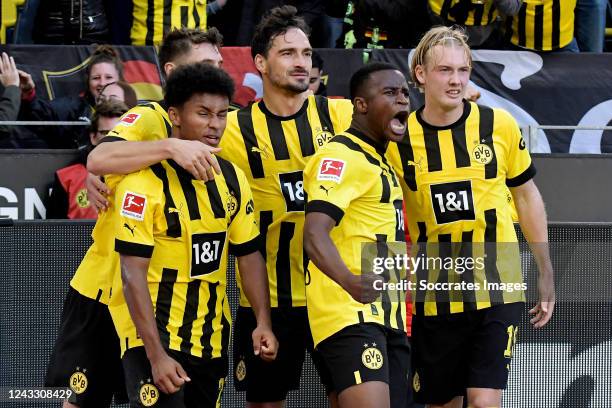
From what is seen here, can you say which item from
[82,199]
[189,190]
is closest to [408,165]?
[189,190]

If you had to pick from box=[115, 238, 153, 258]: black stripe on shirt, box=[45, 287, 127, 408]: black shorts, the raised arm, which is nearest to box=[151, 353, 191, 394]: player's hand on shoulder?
box=[115, 238, 153, 258]: black stripe on shirt

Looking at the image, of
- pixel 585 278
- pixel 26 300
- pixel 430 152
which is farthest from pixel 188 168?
pixel 585 278

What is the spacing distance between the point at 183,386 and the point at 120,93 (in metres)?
A: 3.24

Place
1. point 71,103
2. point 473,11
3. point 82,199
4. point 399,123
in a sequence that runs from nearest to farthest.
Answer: point 399,123 < point 82,199 < point 71,103 < point 473,11

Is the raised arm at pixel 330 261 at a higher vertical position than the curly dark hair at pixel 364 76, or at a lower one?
lower

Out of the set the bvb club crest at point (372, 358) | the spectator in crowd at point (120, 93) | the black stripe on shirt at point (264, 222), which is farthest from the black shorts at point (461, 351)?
Result: the spectator in crowd at point (120, 93)

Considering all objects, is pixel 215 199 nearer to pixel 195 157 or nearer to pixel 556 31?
pixel 195 157

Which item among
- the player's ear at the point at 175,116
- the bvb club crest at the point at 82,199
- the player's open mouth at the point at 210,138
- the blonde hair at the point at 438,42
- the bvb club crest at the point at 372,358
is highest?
the blonde hair at the point at 438,42

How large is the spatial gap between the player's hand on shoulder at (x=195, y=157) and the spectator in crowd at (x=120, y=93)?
8.75ft

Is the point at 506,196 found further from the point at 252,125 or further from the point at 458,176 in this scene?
the point at 252,125

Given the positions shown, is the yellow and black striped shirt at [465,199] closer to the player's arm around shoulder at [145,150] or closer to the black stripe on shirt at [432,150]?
the black stripe on shirt at [432,150]

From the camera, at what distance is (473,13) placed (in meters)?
9.59

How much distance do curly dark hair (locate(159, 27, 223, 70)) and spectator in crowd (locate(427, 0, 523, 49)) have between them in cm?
340

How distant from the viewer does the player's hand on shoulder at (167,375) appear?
5.41m
